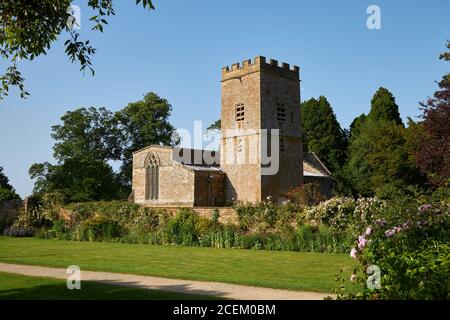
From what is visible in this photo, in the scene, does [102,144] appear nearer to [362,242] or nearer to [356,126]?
[356,126]

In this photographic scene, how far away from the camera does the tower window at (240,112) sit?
3109 centimetres

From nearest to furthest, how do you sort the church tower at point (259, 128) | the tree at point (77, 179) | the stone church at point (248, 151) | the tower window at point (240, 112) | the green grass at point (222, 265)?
the green grass at point (222, 265), the church tower at point (259, 128), the stone church at point (248, 151), the tower window at point (240, 112), the tree at point (77, 179)

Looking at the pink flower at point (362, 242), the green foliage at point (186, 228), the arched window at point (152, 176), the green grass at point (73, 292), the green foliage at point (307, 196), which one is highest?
the arched window at point (152, 176)

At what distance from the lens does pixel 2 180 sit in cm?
4809

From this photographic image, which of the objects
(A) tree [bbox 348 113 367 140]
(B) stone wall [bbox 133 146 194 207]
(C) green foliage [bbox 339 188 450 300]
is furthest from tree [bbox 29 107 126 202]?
(C) green foliage [bbox 339 188 450 300]

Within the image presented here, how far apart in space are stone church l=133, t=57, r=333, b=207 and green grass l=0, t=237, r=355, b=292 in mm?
14686

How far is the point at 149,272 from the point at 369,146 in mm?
34649

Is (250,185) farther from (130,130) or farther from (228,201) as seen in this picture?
(130,130)

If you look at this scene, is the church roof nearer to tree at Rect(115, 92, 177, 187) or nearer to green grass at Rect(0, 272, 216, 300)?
tree at Rect(115, 92, 177, 187)

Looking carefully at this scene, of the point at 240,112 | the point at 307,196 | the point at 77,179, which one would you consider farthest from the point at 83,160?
the point at 307,196

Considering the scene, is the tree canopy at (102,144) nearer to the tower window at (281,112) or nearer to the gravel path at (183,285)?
the tower window at (281,112)

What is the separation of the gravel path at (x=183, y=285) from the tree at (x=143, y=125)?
121 feet

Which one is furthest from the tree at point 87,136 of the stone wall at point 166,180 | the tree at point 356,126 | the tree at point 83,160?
the tree at point 356,126

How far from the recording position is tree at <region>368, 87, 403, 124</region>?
47250 millimetres
